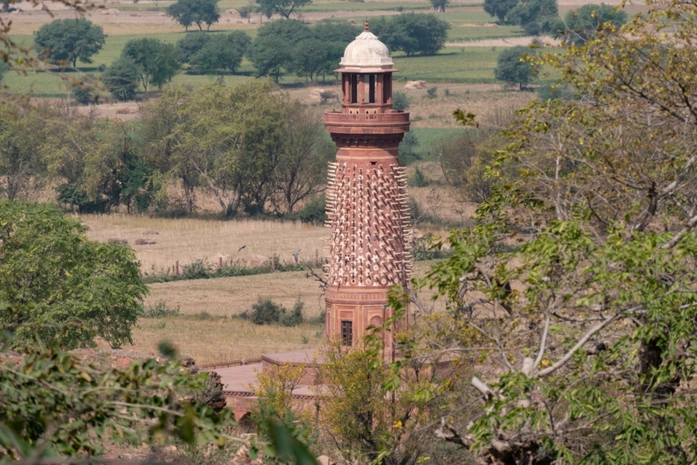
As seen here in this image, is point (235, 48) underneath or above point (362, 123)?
underneath

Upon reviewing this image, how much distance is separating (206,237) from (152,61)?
6577cm

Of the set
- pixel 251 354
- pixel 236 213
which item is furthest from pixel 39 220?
pixel 236 213

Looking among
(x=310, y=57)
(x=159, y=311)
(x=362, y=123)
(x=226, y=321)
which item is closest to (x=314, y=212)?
(x=159, y=311)

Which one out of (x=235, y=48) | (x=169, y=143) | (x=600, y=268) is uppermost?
(x=600, y=268)

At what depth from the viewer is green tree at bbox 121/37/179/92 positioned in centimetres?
15650

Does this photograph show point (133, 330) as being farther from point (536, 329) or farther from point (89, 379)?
point (89, 379)

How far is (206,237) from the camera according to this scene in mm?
93562

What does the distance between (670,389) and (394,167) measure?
29.8 metres

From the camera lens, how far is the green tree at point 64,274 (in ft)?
165

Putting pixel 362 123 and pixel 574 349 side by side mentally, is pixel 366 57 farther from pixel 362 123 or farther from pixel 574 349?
pixel 574 349

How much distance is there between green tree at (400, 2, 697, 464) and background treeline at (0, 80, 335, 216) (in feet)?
269

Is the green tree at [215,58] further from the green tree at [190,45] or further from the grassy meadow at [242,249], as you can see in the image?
the grassy meadow at [242,249]

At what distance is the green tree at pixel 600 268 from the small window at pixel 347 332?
24.4 m

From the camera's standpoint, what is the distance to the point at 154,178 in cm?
10650
